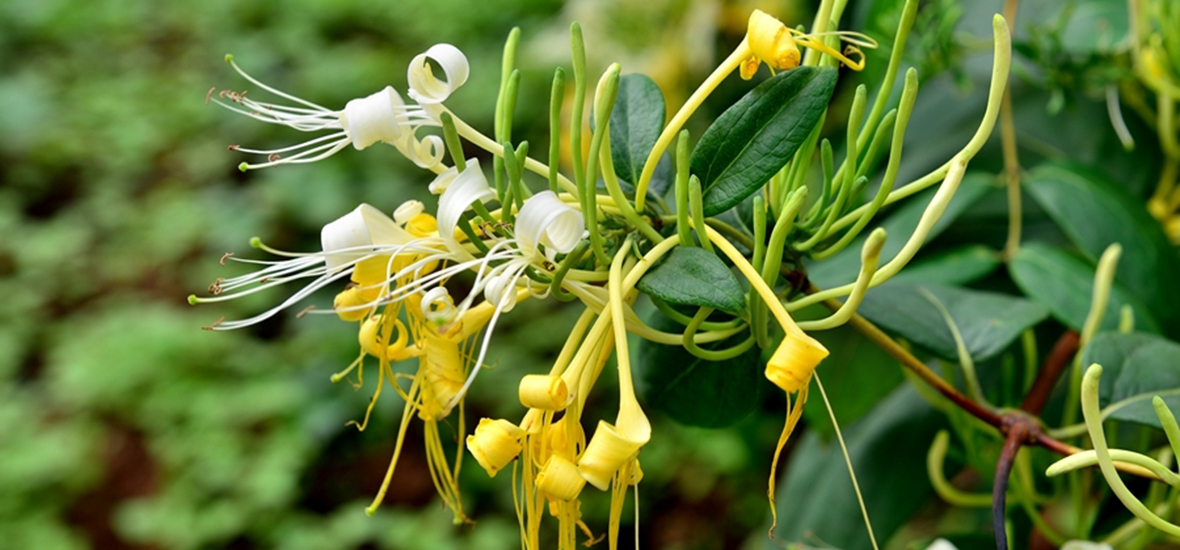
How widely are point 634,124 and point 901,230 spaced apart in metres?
0.32

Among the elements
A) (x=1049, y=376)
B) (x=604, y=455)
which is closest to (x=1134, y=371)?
(x=1049, y=376)

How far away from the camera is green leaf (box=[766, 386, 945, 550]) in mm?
618

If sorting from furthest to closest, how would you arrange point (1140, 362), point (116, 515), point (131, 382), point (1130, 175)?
point (131, 382)
point (116, 515)
point (1130, 175)
point (1140, 362)

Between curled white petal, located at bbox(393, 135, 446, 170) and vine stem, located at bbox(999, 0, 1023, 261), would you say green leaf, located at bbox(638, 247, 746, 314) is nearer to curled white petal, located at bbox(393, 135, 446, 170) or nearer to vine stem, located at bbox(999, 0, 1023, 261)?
curled white petal, located at bbox(393, 135, 446, 170)

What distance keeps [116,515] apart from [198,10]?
5.65ft

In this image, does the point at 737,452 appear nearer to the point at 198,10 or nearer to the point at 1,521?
the point at 1,521

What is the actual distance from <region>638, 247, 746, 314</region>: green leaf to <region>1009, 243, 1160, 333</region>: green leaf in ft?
1.06

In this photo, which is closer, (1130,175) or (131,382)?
(1130,175)

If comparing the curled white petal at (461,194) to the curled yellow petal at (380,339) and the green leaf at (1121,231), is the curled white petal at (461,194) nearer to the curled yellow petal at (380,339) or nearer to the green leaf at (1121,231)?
the curled yellow petal at (380,339)

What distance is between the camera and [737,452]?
1.54m

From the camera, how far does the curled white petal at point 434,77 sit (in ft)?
1.05

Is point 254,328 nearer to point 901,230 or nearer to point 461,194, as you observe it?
point 901,230

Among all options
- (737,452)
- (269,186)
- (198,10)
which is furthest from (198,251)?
(737,452)

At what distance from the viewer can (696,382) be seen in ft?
1.44
